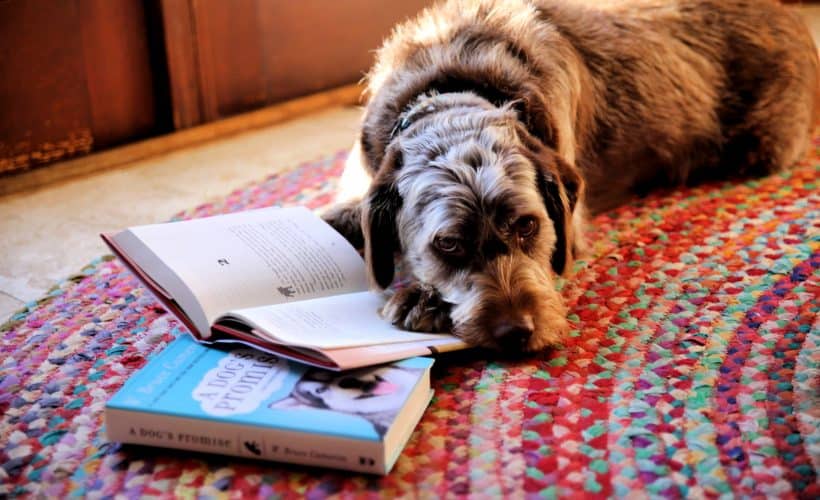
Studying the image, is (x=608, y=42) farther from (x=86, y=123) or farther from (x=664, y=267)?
(x=86, y=123)

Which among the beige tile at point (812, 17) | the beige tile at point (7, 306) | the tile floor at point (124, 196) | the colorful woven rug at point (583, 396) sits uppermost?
the beige tile at point (812, 17)

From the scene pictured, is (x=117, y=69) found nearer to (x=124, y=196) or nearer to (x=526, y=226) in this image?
(x=124, y=196)

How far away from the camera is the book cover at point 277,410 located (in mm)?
1357

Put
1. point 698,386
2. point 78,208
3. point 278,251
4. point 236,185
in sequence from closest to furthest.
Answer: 1. point 698,386
2. point 278,251
3. point 78,208
4. point 236,185

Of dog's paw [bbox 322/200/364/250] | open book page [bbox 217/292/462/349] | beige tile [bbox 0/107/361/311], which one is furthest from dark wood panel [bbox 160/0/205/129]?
open book page [bbox 217/292/462/349]

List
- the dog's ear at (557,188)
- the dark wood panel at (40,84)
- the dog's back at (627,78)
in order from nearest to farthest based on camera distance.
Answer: the dog's ear at (557,188), the dog's back at (627,78), the dark wood panel at (40,84)

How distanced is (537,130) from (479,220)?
1.50ft

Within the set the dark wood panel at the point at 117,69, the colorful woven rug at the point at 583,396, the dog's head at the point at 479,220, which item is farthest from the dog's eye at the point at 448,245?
the dark wood panel at the point at 117,69

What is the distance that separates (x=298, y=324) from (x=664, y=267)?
1.03 metres

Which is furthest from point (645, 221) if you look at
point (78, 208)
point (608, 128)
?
point (78, 208)

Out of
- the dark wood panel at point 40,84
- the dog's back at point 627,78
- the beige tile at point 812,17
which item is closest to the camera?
the dog's back at point 627,78

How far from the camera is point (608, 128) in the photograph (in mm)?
2576

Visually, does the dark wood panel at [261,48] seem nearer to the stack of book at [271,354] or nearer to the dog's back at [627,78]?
the dog's back at [627,78]

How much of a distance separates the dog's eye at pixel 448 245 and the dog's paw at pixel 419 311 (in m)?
0.10
